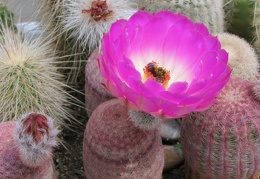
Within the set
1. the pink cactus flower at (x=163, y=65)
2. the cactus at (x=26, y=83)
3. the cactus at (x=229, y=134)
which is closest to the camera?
the pink cactus flower at (x=163, y=65)

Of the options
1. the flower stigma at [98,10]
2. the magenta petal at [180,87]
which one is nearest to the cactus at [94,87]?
the flower stigma at [98,10]

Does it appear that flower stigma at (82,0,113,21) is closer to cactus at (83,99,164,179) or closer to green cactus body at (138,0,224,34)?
green cactus body at (138,0,224,34)

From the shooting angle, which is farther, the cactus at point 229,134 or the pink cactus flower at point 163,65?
the cactus at point 229,134

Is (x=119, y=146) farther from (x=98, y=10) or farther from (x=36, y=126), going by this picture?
(x=98, y=10)

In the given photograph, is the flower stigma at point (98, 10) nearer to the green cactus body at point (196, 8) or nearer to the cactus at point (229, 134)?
the green cactus body at point (196, 8)

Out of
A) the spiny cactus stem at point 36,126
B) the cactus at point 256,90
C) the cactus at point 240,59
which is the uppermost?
the spiny cactus stem at point 36,126

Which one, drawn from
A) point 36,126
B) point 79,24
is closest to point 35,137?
point 36,126

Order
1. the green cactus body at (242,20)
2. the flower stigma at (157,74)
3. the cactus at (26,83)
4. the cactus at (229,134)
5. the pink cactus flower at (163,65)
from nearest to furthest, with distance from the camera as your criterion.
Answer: the pink cactus flower at (163,65) → the flower stigma at (157,74) → the cactus at (229,134) → the cactus at (26,83) → the green cactus body at (242,20)

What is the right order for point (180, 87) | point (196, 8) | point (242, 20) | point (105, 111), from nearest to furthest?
point (180, 87) → point (105, 111) → point (196, 8) → point (242, 20)
